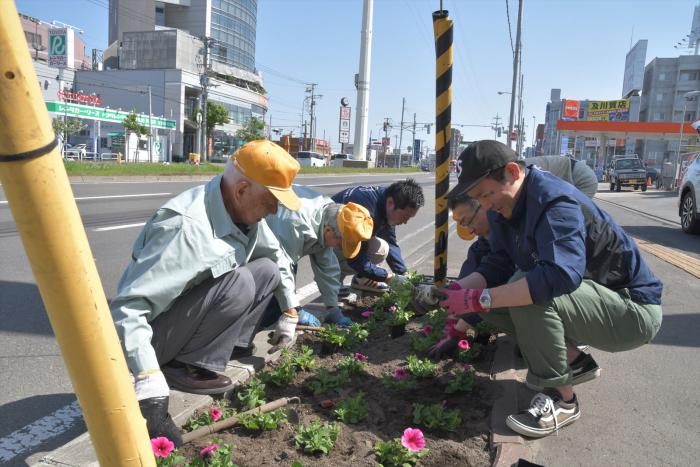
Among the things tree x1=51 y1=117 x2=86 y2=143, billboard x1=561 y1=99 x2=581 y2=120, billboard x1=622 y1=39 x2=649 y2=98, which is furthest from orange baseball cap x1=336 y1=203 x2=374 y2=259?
billboard x1=622 y1=39 x2=649 y2=98

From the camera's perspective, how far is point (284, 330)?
3451mm

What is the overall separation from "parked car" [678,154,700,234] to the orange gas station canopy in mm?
37565

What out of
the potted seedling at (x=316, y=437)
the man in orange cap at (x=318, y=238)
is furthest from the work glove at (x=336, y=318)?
the potted seedling at (x=316, y=437)

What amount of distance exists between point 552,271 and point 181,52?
73691 mm

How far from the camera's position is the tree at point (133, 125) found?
48844mm

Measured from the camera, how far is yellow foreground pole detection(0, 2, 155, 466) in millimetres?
827

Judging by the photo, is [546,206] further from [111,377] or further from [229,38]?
[229,38]

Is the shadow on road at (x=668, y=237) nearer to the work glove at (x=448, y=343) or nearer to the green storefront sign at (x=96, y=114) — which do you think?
the work glove at (x=448, y=343)

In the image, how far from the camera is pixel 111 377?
3.24 feet

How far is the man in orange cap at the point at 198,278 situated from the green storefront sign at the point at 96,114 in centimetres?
4252

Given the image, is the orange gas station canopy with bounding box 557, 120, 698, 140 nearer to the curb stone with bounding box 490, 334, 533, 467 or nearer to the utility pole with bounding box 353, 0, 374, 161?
the utility pole with bounding box 353, 0, 374, 161

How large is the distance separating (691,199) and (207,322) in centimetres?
1164

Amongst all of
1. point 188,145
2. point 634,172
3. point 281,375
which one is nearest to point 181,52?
point 188,145

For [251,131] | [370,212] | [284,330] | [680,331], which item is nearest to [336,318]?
[284,330]
